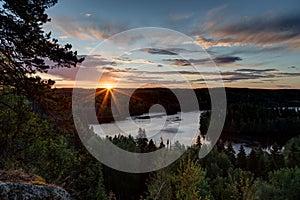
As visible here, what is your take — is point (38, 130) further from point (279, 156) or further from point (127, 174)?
point (279, 156)

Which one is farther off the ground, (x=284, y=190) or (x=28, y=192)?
(x=28, y=192)

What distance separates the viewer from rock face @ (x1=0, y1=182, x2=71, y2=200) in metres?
3.24

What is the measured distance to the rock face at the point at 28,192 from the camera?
127 inches

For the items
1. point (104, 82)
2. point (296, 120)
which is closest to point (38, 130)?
point (104, 82)

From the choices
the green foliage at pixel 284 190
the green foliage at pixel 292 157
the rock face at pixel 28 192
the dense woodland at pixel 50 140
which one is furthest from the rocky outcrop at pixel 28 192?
the green foliage at pixel 292 157

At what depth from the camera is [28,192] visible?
11.0 ft

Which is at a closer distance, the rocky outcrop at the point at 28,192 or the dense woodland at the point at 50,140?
the rocky outcrop at the point at 28,192

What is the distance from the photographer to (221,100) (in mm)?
131250

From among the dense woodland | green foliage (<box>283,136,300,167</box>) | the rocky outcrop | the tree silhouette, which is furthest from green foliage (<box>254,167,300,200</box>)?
the rocky outcrop

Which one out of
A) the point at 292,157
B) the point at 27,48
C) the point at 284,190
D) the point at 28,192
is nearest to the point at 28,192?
the point at 28,192

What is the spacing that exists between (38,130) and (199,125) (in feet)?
286

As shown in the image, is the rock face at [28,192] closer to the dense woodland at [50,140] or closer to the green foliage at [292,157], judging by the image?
the dense woodland at [50,140]

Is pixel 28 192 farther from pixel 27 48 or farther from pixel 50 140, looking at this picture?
pixel 50 140

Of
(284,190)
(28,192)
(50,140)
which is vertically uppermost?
(28,192)
